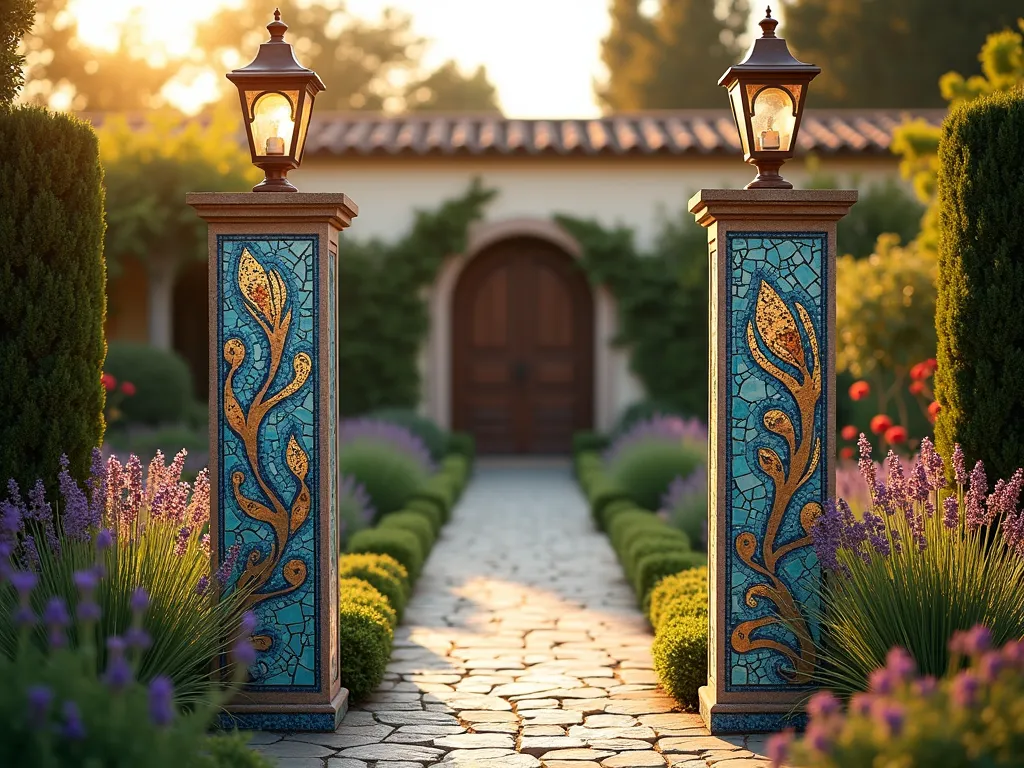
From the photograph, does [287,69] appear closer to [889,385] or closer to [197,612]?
[197,612]

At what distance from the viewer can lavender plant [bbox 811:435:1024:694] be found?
12.8 feet


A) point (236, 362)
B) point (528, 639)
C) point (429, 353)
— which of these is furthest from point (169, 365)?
point (236, 362)

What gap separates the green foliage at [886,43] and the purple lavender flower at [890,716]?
24.5 metres

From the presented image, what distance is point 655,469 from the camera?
9.54 meters

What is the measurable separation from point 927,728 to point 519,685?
10.0 ft

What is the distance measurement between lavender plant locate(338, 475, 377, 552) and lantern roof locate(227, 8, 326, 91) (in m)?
3.74

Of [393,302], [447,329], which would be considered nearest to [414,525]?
[393,302]

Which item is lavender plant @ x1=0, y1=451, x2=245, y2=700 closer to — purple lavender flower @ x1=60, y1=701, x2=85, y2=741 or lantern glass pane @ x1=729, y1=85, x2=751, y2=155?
purple lavender flower @ x1=60, y1=701, x2=85, y2=741

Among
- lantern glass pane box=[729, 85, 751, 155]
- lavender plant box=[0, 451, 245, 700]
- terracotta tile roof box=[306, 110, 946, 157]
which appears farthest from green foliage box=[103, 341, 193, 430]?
lantern glass pane box=[729, 85, 751, 155]

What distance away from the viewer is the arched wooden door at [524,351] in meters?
15.5

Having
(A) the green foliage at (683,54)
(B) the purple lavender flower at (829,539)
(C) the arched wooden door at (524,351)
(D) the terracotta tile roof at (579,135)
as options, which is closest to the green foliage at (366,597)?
(B) the purple lavender flower at (829,539)

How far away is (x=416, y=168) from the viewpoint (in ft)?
50.3

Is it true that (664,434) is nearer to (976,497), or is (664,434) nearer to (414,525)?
(414,525)

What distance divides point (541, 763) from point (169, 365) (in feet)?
33.3
